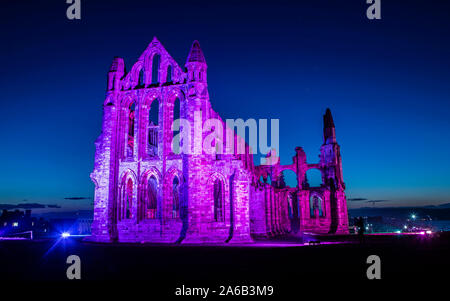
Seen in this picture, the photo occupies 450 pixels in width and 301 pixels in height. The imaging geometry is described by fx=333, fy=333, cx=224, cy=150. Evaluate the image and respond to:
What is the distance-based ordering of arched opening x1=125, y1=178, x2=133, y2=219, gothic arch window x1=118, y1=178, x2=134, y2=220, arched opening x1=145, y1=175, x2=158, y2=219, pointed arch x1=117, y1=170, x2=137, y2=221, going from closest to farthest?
pointed arch x1=117, y1=170, x2=137, y2=221
gothic arch window x1=118, y1=178, x2=134, y2=220
arched opening x1=125, y1=178, x2=133, y2=219
arched opening x1=145, y1=175, x2=158, y2=219

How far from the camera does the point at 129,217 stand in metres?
24.7

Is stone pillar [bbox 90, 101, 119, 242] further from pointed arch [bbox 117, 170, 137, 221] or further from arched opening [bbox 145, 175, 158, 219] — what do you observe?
arched opening [bbox 145, 175, 158, 219]

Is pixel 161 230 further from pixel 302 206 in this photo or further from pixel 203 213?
pixel 302 206

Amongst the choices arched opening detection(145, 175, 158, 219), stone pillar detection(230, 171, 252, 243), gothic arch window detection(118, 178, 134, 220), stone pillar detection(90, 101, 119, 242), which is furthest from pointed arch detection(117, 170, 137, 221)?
stone pillar detection(230, 171, 252, 243)

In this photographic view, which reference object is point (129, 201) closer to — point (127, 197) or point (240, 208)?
point (127, 197)

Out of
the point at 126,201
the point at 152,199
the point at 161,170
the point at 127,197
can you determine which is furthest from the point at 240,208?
the point at 152,199

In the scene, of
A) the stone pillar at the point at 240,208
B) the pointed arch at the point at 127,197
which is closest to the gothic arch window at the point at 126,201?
the pointed arch at the point at 127,197

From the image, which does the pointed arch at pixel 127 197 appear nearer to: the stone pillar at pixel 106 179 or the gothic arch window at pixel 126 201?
the gothic arch window at pixel 126 201

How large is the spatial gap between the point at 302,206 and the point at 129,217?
23422mm

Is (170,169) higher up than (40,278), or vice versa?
(170,169)

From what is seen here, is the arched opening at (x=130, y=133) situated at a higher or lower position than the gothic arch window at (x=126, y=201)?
higher

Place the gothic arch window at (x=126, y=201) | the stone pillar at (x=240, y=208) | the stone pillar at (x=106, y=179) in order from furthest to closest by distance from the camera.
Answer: the gothic arch window at (x=126, y=201) < the stone pillar at (x=106, y=179) < the stone pillar at (x=240, y=208)

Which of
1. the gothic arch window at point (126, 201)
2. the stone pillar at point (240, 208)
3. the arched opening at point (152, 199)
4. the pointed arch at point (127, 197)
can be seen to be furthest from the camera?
the arched opening at point (152, 199)
